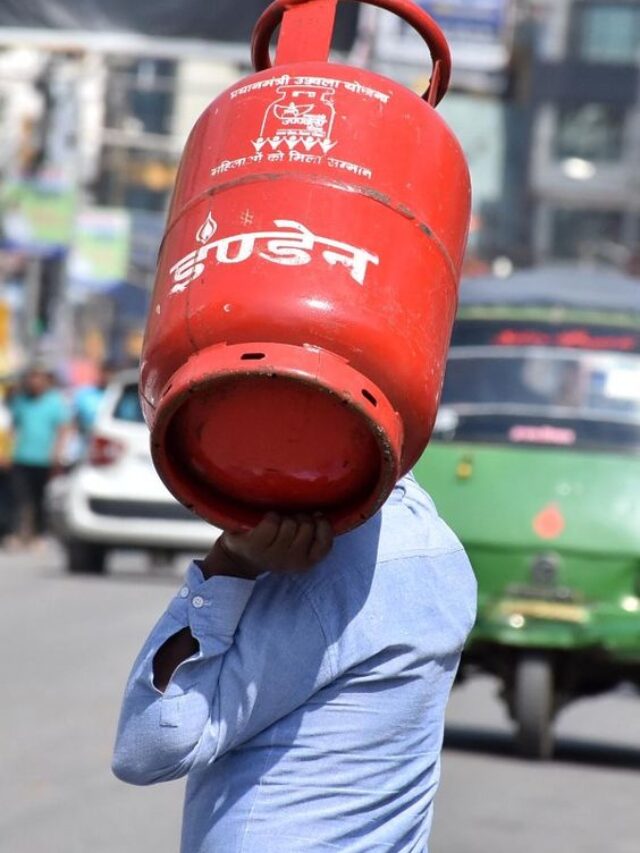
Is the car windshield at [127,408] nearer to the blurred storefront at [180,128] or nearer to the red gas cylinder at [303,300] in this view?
the blurred storefront at [180,128]

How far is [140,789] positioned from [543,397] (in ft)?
10.1

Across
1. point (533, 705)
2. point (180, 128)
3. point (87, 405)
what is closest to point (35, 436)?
point (87, 405)

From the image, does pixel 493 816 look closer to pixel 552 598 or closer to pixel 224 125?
pixel 552 598

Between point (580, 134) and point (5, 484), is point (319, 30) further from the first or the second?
point (580, 134)

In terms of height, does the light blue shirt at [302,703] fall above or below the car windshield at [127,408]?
above

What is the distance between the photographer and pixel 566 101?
232 feet

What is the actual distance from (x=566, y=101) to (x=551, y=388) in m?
61.8

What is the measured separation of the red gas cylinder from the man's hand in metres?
0.02

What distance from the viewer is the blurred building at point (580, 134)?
6988 centimetres

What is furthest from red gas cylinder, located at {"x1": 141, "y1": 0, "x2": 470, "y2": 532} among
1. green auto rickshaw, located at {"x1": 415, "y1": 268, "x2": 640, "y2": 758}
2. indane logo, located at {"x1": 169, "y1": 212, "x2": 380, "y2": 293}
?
green auto rickshaw, located at {"x1": 415, "y1": 268, "x2": 640, "y2": 758}

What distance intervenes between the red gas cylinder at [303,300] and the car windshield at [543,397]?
23.2 feet

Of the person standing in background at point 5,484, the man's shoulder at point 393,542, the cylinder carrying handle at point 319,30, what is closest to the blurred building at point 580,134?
the person standing in background at point 5,484

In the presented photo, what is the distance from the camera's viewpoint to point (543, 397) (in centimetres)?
1017

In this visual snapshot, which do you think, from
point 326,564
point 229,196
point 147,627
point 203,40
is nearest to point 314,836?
point 326,564
